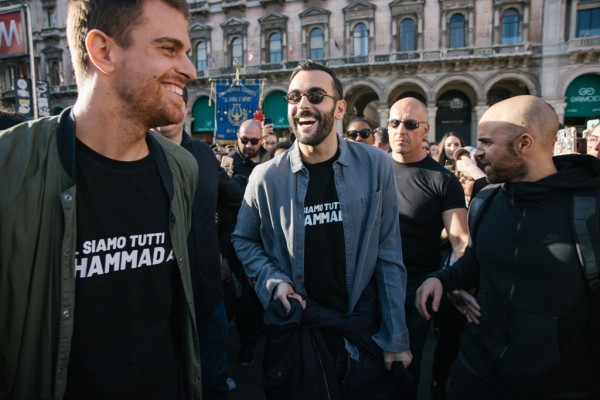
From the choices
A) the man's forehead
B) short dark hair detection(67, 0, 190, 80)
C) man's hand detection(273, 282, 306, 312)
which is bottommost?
man's hand detection(273, 282, 306, 312)

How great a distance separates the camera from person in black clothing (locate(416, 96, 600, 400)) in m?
1.66

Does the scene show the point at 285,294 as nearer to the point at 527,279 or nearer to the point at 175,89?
the point at 175,89

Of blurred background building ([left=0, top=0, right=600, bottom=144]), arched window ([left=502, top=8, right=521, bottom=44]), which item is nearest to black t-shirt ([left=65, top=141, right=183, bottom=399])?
blurred background building ([left=0, top=0, right=600, bottom=144])

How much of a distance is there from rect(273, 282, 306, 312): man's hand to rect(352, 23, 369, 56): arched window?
2247 centimetres

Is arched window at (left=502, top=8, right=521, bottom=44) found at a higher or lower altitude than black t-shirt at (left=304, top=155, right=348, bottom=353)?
higher

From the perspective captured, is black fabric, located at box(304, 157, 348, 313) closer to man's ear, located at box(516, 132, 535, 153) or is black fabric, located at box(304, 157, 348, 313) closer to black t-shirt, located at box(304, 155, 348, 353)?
black t-shirt, located at box(304, 155, 348, 353)

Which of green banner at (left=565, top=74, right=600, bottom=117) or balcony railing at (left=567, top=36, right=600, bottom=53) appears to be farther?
green banner at (left=565, top=74, right=600, bottom=117)

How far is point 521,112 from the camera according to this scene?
73.5 inches

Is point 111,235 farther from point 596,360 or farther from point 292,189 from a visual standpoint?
point 596,360

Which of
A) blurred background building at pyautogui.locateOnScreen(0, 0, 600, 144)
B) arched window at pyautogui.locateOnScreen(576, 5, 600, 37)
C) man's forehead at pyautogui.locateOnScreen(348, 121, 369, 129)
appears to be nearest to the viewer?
man's forehead at pyautogui.locateOnScreen(348, 121, 369, 129)

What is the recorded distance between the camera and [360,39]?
72.3 feet

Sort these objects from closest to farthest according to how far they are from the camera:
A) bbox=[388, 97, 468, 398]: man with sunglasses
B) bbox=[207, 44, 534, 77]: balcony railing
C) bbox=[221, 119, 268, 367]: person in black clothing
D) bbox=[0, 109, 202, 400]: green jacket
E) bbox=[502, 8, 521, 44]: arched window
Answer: bbox=[0, 109, 202, 400]: green jacket < bbox=[388, 97, 468, 398]: man with sunglasses < bbox=[221, 119, 268, 367]: person in black clothing < bbox=[207, 44, 534, 77]: balcony railing < bbox=[502, 8, 521, 44]: arched window

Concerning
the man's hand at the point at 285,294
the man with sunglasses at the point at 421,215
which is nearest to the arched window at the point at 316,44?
the man with sunglasses at the point at 421,215

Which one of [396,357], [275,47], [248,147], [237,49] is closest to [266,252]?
[396,357]
